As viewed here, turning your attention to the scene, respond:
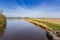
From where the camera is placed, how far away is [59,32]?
23.0 m

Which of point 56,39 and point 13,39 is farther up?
point 56,39

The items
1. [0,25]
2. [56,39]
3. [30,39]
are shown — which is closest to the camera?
[56,39]

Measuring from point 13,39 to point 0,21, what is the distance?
21.7m

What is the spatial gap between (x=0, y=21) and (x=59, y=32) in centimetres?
2402

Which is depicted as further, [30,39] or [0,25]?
[0,25]

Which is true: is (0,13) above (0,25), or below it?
above

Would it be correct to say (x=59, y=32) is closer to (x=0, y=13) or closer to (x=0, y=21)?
(x=0, y=21)

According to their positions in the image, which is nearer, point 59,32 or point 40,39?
point 40,39

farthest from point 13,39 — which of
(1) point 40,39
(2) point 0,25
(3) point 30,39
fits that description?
(2) point 0,25

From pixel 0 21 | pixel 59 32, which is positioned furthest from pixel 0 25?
pixel 59 32

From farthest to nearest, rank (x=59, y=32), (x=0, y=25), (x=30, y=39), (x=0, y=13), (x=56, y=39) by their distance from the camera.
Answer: (x=0, y=13)
(x=0, y=25)
(x=59, y=32)
(x=30, y=39)
(x=56, y=39)

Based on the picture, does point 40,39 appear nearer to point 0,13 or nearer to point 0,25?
point 0,25

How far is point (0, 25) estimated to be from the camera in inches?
1602

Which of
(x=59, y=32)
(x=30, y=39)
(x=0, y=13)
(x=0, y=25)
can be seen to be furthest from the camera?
(x=0, y=13)
